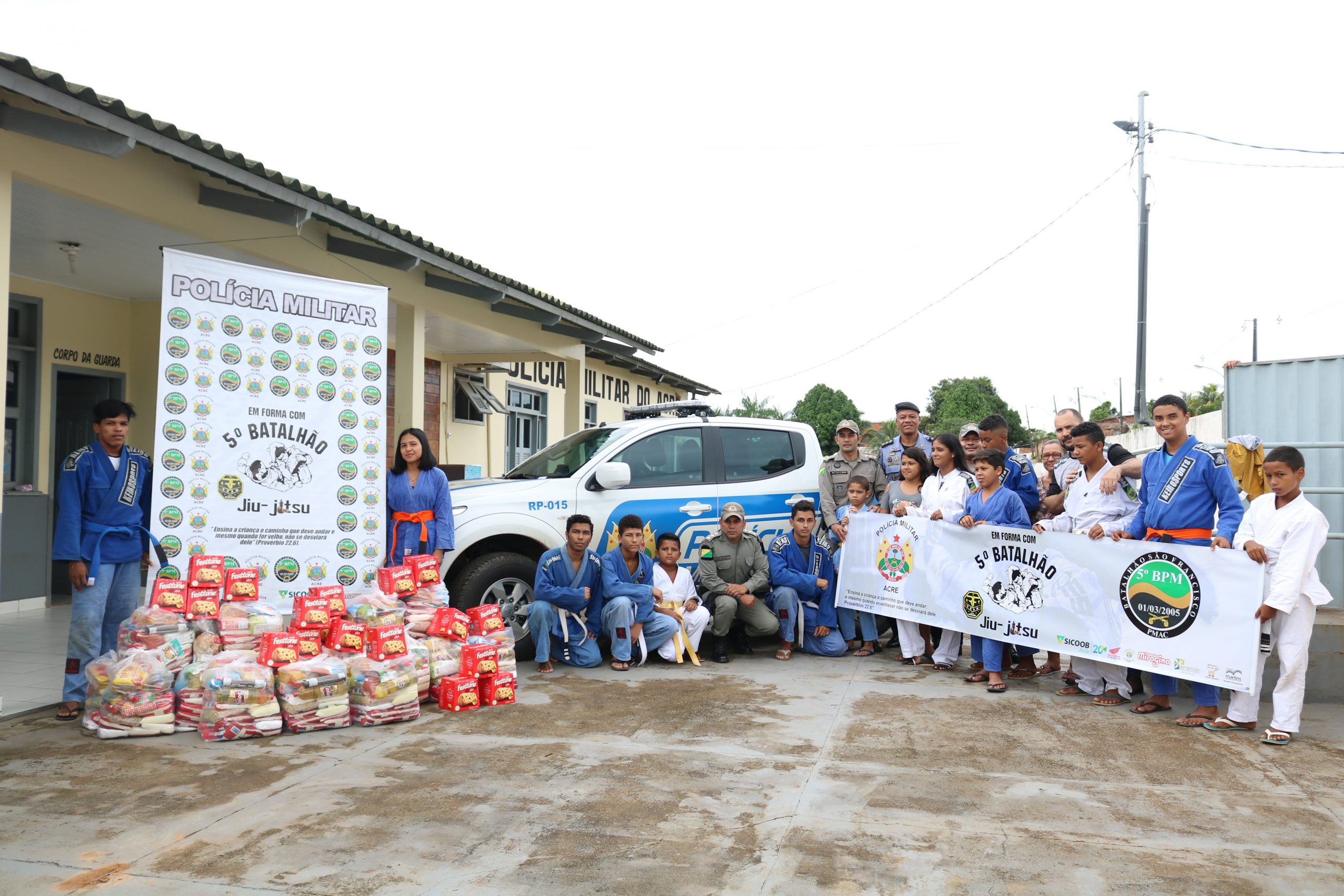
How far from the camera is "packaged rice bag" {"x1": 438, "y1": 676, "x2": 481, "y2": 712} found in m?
5.84

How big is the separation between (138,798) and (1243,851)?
4590 millimetres

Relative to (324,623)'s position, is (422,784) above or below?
below

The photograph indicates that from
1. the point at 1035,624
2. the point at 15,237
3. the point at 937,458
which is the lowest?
the point at 1035,624

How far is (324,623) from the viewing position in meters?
5.69

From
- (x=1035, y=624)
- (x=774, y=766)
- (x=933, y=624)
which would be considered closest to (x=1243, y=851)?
(x=774, y=766)

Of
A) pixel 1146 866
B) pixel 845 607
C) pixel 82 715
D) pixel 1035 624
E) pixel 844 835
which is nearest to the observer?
pixel 1146 866

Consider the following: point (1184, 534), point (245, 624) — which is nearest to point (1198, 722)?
point (1184, 534)

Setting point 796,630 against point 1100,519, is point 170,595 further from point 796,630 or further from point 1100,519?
point 1100,519

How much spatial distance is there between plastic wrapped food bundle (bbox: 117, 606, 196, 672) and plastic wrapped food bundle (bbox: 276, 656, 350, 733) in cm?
56

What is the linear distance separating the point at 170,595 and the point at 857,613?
5.27 metres

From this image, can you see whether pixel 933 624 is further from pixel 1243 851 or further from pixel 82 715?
pixel 82 715

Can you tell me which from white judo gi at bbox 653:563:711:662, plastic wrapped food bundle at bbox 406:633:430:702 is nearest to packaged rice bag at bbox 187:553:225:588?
plastic wrapped food bundle at bbox 406:633:430:702

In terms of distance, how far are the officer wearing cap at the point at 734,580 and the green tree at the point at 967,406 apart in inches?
1701

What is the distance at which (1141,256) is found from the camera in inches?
715
